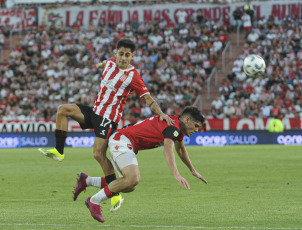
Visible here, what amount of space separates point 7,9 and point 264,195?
38.5 meters

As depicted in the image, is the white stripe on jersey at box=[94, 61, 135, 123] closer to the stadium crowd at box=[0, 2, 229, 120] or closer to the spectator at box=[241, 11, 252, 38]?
the stadium crowd at box=[0, 2, 229, 120]

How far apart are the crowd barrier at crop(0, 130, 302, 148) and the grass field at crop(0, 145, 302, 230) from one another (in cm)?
1446

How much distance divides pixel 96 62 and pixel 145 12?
23.0ft

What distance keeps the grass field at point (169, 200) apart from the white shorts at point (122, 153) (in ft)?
2.65

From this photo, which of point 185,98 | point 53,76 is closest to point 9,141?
point 53,76

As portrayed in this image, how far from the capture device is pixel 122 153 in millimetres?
9242

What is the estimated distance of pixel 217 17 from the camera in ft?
144

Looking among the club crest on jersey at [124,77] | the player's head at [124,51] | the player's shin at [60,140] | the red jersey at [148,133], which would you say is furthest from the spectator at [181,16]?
the red jersey at [148,133]

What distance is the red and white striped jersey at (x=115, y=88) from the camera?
1086cm

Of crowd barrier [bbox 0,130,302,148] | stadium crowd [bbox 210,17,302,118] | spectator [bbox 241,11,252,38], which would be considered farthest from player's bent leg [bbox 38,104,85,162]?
spectator [bbox 241,11,252,38]

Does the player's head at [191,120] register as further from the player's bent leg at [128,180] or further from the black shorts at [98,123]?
the black shorts at [98,123]

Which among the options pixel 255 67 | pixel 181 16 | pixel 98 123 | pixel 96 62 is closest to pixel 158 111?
pixel 98 123

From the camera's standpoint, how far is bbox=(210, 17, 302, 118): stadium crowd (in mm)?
35531

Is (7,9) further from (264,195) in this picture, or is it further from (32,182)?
(264,195)
